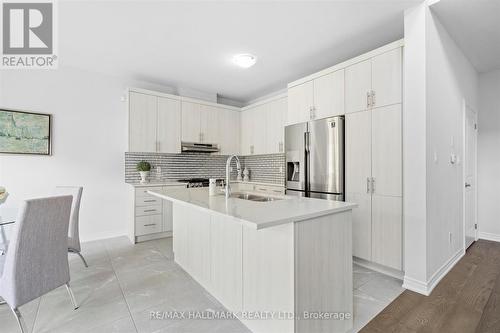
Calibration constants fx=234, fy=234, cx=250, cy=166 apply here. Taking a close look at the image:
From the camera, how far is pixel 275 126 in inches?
170

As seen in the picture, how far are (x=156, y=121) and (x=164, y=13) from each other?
2.00m

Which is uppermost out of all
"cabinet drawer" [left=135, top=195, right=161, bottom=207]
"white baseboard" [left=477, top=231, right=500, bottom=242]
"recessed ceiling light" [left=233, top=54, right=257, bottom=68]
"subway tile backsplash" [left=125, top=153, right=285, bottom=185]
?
"recessed ceiling light" [left=233, top=54, right=257, bottom=68]

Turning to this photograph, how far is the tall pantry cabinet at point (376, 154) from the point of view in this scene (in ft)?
8.00

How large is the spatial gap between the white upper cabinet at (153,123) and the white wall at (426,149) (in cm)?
346

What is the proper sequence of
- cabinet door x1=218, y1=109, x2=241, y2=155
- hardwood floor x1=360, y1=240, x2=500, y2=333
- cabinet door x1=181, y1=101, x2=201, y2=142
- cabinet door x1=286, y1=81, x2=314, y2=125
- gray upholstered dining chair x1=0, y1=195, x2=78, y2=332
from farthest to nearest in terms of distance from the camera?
cabinet door x1=218, y1=109, x2=241, y2=155, cabinet door x1=181, y1=101, x2=201, y2=142, cabinet door x1=286, y1=81, x2=314, y2=125, hardwood floor x1=360, y1=240, x2=500, y2=333, gray upholstered dining chair x1=0, y1=195, x2=78, y2=332

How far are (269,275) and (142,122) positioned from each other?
3.35 meters

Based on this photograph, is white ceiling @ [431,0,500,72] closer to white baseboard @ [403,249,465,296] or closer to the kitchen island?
the kitchen island

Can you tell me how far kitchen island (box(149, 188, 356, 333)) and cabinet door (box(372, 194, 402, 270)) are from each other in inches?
43.4

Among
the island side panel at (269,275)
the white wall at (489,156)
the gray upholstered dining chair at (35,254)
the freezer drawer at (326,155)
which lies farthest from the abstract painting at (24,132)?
the white wall at (489,156)

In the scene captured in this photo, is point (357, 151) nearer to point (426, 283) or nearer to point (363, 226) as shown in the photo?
point (363, 226)

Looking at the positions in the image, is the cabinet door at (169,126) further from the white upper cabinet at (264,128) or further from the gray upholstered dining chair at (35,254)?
the gray upholstered dining chair at (35,254)

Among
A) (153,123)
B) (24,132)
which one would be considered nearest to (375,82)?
(153,123)

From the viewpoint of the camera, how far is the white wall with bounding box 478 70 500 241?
3.59 m

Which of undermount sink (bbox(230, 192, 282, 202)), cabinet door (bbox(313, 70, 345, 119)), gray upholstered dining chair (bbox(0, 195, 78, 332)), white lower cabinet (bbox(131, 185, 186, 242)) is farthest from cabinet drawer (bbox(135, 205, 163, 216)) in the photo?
cabinet door (bbox(313, 70, 345, 119))
